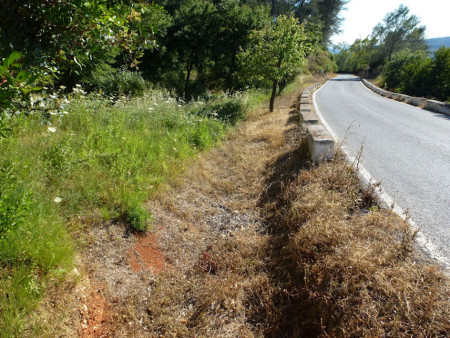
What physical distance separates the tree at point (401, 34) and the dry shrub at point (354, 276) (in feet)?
160

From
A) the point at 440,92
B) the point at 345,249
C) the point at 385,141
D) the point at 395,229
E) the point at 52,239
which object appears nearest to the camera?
the point at 52,239

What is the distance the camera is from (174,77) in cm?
2230

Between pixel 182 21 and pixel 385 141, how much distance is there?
60.9 feet

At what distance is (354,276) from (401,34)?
53.6 meters

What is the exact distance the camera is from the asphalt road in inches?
126

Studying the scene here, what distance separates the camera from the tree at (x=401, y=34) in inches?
1673

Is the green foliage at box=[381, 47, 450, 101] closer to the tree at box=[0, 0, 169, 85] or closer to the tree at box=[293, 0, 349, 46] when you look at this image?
the tree at box=[0, 0, 169, 85]

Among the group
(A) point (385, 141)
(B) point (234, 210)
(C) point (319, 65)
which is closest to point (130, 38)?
(B) point (234, 210)

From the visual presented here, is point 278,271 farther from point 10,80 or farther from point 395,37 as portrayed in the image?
point 395,37

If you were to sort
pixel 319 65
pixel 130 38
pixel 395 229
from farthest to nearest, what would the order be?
pixel 319 65, pixel 395 229, pixel 130 38

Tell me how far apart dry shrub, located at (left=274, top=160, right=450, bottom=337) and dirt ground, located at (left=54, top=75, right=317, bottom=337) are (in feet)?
1.34

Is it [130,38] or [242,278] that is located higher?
[130,38]

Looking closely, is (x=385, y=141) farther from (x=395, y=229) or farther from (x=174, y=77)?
(x=174, y=77)

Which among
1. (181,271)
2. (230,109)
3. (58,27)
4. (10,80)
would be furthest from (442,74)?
(10,80)
